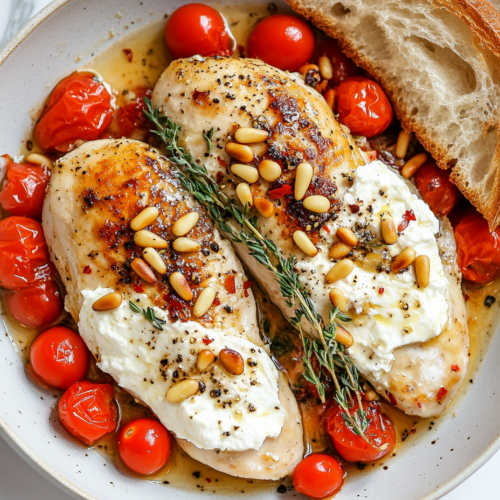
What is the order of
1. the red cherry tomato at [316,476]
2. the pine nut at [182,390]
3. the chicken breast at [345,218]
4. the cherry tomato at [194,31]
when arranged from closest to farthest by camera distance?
1. the pine nut at [182,390]
2. the chicken breast at [345,218]
3. the red cherry tomato at [316,476]
4. the cherry tomato at [194,31]

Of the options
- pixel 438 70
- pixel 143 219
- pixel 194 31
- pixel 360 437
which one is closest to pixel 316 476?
pixel 360 437

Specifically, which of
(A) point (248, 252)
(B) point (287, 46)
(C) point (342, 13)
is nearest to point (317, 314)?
(A) point (248, 252)

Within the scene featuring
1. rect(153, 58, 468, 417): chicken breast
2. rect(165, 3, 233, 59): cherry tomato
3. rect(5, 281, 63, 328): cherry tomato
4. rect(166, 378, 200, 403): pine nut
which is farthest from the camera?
rect(165, 3, 233, 59): cherry tomato

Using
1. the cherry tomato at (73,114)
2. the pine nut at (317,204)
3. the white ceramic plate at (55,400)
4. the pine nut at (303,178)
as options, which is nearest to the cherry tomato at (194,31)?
the white ceramic plate at (55,400)

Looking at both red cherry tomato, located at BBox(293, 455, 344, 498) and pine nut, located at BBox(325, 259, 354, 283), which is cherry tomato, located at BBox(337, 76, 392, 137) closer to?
pine nut, located at BBox(325, 259, 354, 283)

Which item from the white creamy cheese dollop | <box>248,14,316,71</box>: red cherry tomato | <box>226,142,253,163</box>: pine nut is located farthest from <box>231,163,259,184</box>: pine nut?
<box>248,14,316,71</box>: red cherry tomato

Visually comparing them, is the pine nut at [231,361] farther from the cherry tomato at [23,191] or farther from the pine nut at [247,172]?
the cherry tomato at [23,191]
